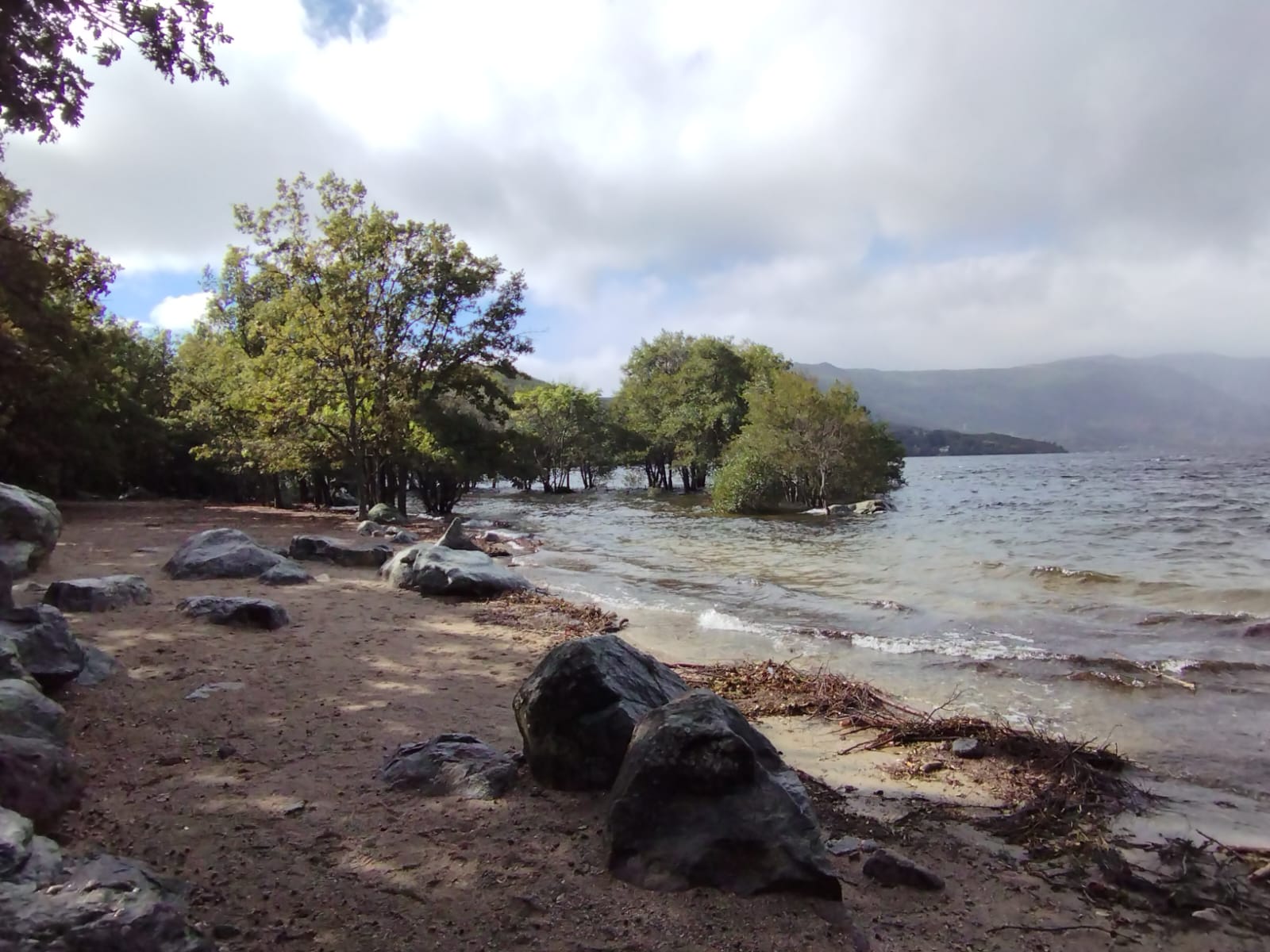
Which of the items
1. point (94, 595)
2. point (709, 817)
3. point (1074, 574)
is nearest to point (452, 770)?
point (709, 817)

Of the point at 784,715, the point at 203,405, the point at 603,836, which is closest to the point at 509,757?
the point at 603,836

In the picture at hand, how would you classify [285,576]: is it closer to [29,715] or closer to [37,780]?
[29,715]

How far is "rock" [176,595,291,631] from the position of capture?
795 cm

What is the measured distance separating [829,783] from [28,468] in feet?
102

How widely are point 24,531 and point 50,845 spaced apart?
30.9ft

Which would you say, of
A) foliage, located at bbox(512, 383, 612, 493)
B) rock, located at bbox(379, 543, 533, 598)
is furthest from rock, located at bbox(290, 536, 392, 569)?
foliage, located at bbox(512, 383, 612, 493)

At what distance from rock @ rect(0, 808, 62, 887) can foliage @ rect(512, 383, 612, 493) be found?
57.1 m

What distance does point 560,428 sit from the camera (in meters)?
62.0

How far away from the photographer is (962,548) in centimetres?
1972

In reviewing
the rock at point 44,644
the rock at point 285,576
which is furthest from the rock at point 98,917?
the rock at point 285,576

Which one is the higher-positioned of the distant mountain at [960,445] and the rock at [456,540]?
the distant mountain at [960,445]

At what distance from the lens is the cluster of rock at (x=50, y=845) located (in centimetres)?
228

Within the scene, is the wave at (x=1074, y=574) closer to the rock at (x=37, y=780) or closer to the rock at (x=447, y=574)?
the rock at (x=447, y=574)

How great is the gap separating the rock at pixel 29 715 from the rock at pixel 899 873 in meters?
4.35
